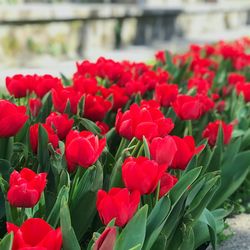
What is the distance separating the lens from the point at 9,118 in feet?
5.76

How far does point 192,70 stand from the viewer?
4.33m

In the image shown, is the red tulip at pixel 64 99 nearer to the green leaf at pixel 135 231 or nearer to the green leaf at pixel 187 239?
the green leaf at pixel 187 239

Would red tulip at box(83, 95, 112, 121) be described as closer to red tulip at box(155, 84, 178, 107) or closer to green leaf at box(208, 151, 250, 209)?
red tulip at box(155, 84, 178, 107)

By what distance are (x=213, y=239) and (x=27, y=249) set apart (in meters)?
0.87

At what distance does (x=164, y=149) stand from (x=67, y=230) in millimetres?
421

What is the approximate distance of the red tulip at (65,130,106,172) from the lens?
5.27 feet

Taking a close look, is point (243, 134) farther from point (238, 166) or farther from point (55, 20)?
point (55, 20)

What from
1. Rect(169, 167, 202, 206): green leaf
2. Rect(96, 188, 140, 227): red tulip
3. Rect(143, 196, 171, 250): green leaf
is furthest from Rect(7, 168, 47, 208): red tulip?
Rect(169, 167, 202, 206): green leaf

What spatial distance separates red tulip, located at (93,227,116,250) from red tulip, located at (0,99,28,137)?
2.01ft

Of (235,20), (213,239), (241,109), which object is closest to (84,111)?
(213,239)

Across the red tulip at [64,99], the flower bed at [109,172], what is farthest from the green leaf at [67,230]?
the red tulip at [64,99]

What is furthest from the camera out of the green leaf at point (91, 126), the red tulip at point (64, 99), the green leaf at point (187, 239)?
the red tulip at point (64, 99)

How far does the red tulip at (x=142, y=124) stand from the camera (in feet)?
5.89

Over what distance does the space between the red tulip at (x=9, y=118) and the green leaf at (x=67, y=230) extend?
0.47m
